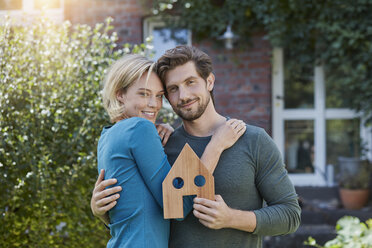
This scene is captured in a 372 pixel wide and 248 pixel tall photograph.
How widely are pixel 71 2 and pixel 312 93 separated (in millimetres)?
3849

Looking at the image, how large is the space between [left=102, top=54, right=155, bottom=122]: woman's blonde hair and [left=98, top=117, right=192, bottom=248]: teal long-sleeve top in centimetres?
16

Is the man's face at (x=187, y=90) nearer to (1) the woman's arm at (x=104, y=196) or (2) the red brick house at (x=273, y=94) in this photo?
(1) the woman's arm at (x=104, y=196)

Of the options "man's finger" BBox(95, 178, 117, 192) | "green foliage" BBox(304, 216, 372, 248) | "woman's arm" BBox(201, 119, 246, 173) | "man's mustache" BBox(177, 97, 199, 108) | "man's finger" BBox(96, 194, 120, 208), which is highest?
"man's mustache" BBox(177, 97, 199, 108)

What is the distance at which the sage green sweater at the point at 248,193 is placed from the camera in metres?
1.62

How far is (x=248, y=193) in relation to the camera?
5.42 ft

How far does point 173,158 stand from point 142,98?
299 mm

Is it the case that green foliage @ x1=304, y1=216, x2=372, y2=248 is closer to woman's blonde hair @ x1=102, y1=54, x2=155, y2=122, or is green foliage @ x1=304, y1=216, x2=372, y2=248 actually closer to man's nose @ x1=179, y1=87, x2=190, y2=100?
man's nose @ x1=179, y1=87, x2=190, y2=100

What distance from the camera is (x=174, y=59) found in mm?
1729

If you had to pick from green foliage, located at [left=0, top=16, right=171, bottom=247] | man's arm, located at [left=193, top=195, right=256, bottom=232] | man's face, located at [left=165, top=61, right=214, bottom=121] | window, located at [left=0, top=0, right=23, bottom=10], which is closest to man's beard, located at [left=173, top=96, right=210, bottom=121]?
man's face, located at [left=165, top=61, right=214, bottom=121]

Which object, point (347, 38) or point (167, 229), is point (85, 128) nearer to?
point (167, 229)

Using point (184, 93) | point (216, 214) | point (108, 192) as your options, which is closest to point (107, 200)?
point (108, 192)

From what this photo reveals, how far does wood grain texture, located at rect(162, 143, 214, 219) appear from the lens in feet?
4.81

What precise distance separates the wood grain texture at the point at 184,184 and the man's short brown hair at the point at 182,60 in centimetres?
41

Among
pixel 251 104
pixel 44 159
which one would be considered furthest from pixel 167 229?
pixel 251 104
